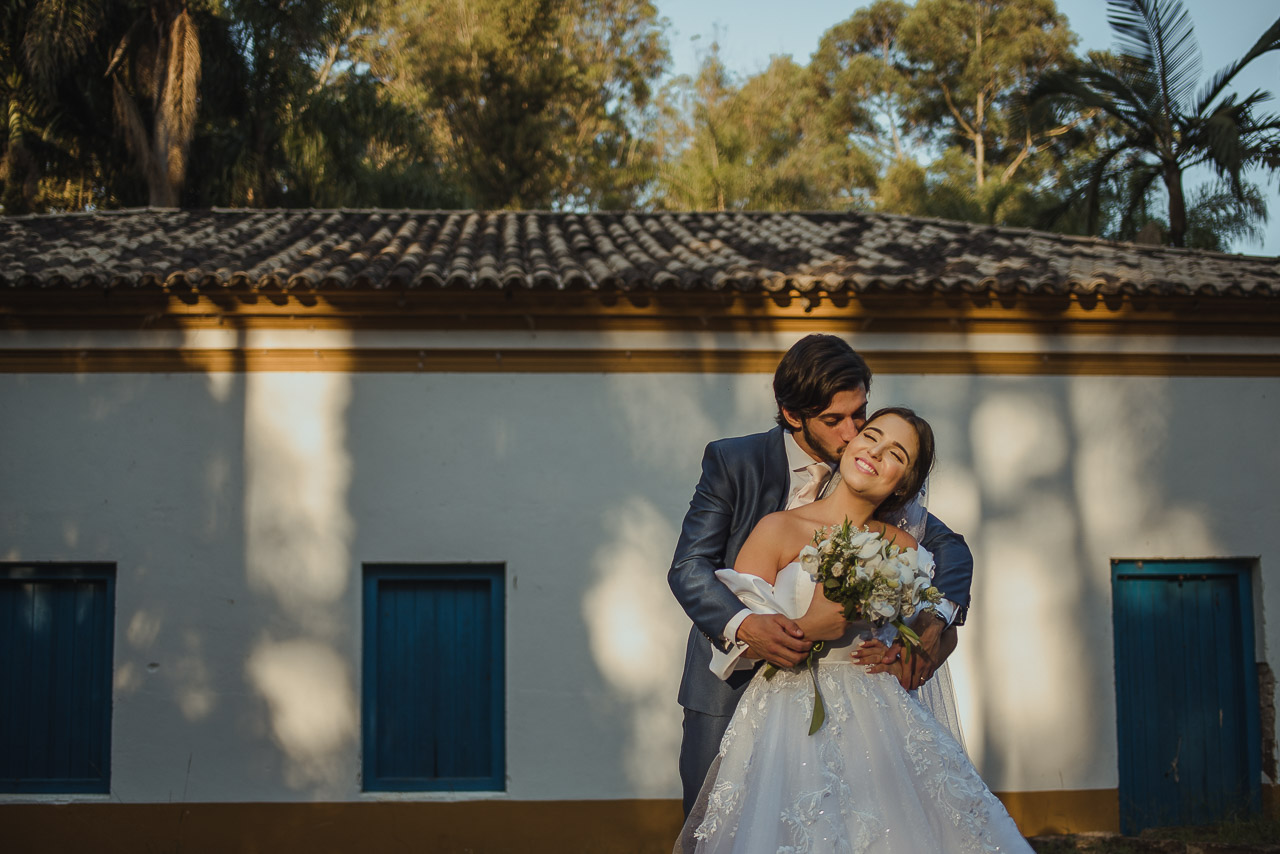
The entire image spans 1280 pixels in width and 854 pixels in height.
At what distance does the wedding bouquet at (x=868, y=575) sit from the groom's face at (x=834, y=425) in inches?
15.6

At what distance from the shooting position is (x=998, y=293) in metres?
7.54

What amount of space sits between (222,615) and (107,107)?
1156 cm

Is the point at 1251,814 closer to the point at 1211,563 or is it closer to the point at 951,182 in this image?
the point at 1211,563

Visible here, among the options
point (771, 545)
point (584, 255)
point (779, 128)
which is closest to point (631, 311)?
point (584, 255)

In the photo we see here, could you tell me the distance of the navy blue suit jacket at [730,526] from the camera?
135 inches

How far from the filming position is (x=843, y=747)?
3.20m

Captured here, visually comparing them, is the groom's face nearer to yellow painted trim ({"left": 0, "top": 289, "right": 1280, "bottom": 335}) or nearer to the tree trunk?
yellow painted trim ({"left": 0, "top": 289, "right": 1280, "bottom": 335})

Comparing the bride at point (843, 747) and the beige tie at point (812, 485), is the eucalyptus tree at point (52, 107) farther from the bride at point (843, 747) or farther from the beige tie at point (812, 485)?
the bride at point (843, 747)

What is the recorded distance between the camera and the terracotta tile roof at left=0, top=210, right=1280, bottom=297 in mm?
7344

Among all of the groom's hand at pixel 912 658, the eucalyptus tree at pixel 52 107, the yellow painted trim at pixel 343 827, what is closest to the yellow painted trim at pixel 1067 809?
the yellow painted trim at pixel 343 827

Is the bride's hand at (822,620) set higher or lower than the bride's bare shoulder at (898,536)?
lower

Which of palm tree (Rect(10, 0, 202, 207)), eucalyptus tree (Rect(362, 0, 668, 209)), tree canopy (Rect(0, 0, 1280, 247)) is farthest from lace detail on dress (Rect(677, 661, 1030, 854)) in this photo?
eucalyptus tree (Rect(362, 0, 668, 209))

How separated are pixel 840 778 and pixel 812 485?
2.99ft

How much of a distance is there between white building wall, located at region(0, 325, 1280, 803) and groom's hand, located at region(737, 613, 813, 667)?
441cm
